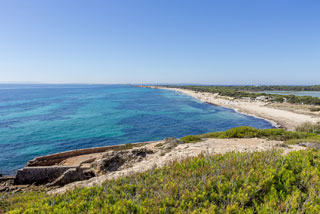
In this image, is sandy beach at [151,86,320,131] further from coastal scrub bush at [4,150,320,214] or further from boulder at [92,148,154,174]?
coastal scrub bush at [4,150,320,214]

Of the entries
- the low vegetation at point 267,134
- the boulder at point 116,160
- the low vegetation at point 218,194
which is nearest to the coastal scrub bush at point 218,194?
the low vegetation at point 218,194

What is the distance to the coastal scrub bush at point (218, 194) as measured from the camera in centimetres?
337

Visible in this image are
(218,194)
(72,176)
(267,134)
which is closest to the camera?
(218,194)

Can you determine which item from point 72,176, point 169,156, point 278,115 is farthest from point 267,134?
point 278,115

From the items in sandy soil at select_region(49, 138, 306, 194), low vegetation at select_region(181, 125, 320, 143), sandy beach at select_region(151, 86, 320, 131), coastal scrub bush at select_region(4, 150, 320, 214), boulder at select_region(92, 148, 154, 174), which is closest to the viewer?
coastal scrub bush at select_region(4, 150, 320, 214)

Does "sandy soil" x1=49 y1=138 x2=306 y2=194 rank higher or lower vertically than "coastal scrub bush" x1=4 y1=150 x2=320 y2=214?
lower

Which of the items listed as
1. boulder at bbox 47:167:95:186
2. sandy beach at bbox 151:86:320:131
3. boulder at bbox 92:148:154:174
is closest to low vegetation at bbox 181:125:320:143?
boulder at bbox 92:148:154:174

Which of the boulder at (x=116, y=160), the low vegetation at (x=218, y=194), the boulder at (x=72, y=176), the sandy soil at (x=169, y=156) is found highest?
the low vegetation at (x=218, y=194)

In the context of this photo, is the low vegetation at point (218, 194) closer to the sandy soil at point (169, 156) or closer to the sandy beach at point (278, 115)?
the sandy soil at point (169, 156)

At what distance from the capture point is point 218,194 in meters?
3.97

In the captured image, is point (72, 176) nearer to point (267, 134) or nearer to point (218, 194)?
point (218, 194)

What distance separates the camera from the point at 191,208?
11.5 ft

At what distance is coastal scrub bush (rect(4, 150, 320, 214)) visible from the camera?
3366mm

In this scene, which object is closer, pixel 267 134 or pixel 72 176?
pixel 72 176
